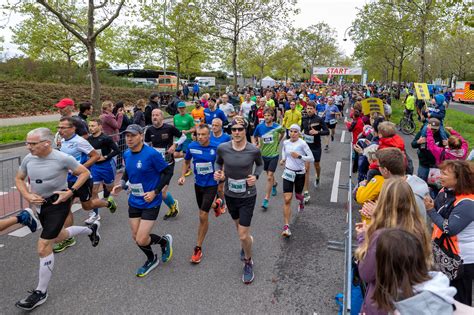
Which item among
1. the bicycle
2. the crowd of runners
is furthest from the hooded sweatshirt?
the bicycle

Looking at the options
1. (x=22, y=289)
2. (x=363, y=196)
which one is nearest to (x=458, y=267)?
(x=363, y=196)

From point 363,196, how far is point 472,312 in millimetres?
1488

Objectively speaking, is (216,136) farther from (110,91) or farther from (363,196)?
(110,91)

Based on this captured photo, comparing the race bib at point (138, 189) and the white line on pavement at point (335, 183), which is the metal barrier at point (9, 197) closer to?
the race bib at point (138, 189)

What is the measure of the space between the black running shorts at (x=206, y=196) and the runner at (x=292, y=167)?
4.29 feet

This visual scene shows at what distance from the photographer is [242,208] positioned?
409 centimetres

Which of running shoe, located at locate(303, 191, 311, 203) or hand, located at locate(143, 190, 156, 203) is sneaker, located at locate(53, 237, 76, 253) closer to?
hand, located at locate(143, 190, 156, 203)

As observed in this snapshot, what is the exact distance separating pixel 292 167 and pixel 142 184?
2.45 metres

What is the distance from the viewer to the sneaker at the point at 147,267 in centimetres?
405

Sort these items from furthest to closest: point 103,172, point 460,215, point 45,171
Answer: point 103,172
point 45,171
point 460,215

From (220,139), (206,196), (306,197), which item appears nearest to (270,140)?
(306,197)

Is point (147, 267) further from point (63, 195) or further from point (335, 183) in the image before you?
point (335, 183)

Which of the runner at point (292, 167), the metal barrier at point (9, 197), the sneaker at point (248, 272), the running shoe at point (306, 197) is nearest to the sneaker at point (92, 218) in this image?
the metal barrier at point (9, 197)

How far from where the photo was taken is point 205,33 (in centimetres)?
2281
